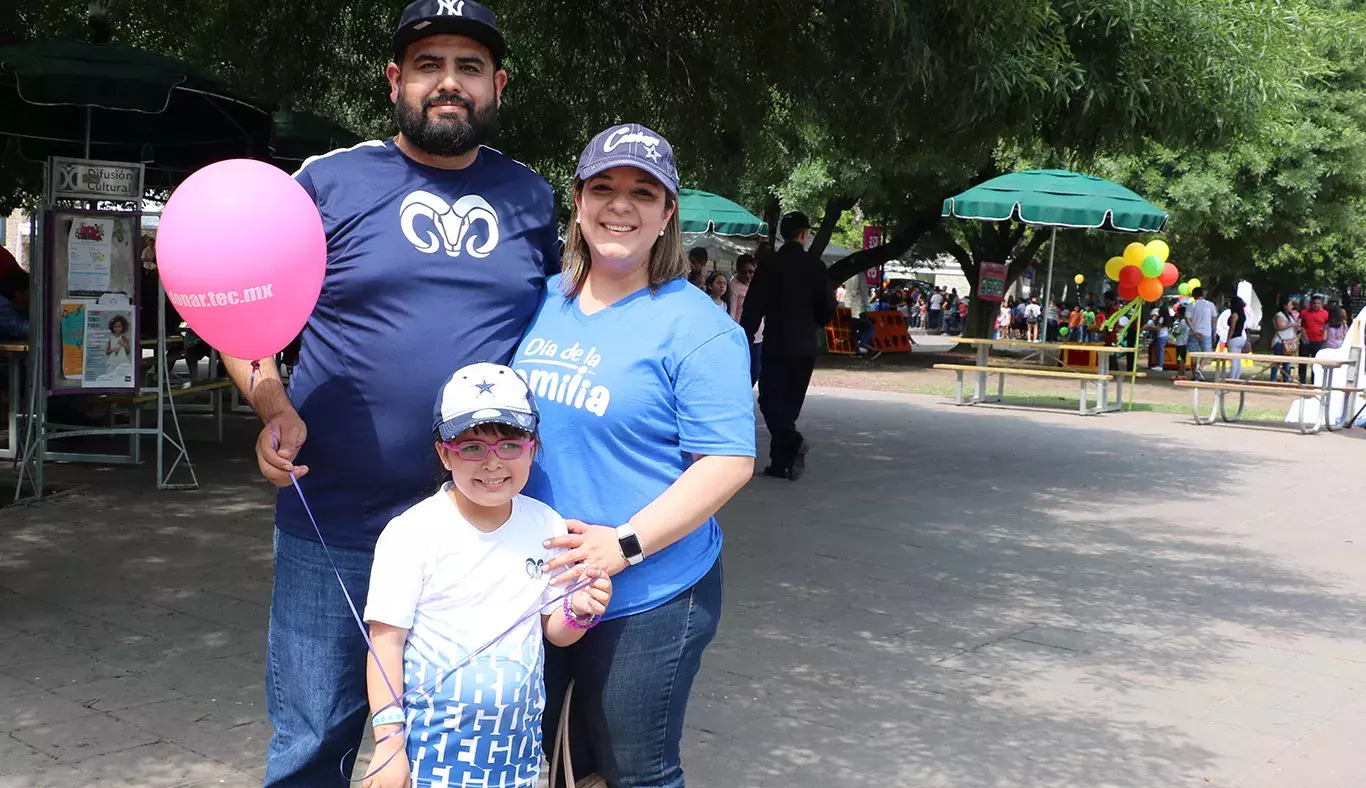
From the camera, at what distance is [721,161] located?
10305 mm

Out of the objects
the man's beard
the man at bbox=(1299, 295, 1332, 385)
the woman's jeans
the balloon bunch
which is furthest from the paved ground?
the man at bbox=(1299, 295, 1332, 385)

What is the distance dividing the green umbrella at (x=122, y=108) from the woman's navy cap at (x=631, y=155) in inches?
215

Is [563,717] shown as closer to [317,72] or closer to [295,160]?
[317,72]

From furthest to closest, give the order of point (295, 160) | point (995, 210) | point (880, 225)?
point (880, 225)
point (995, 210)
point (295, 160)

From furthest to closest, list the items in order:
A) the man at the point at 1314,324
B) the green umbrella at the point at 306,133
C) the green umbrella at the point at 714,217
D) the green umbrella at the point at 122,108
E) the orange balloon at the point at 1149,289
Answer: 1. the man at the point at 1314,324
2. the green umbrella at the point at 714,217
3. the orange balloon at the point at 1149,289
4. the green umbrella at the point at 306,133
5. the green umbrella at the point at 122,108

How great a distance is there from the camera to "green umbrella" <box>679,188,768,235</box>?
63.6 feet

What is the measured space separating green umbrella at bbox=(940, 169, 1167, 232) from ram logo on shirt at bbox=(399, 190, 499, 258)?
13.9 meters

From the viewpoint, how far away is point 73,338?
795cm

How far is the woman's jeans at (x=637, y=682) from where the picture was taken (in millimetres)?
2461

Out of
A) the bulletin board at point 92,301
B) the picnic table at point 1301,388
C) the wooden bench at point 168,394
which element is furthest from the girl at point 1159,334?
the bulletin board at point 92,301

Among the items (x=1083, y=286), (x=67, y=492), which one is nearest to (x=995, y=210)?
(x=67, y=492)

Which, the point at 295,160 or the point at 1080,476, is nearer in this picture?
the point at 1080,476

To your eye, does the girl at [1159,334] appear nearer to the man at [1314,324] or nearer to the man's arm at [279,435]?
the man at [1314,324]

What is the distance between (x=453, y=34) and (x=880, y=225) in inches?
1110
